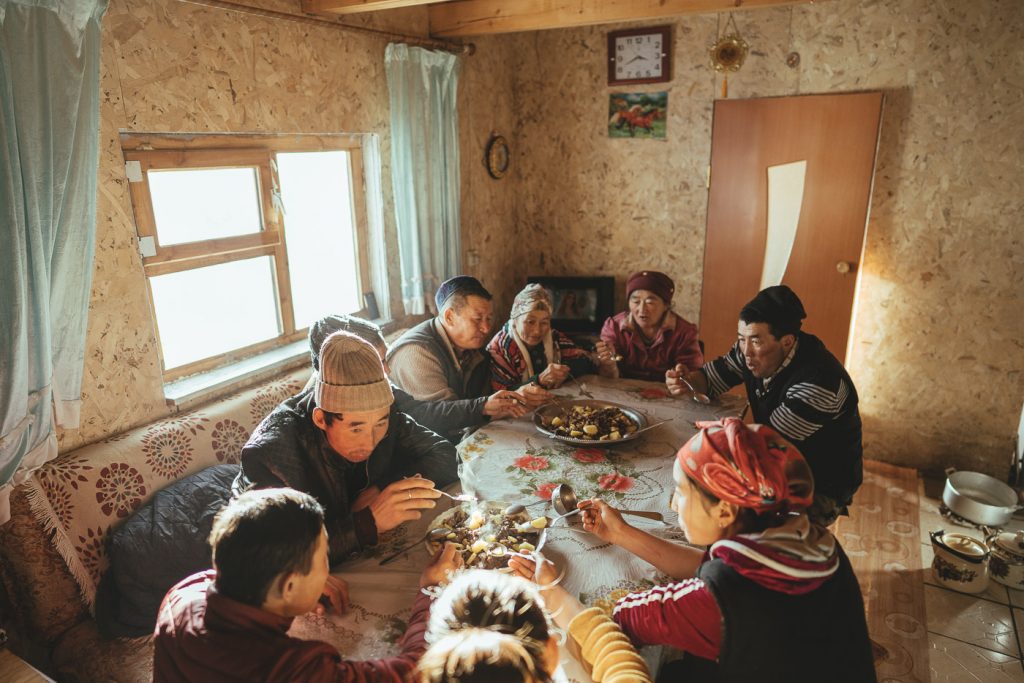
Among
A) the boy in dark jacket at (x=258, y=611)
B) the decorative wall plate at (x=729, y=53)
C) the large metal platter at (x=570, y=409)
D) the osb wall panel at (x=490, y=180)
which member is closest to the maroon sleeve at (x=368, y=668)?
the boy in dark jacket at (x=258, y=611)

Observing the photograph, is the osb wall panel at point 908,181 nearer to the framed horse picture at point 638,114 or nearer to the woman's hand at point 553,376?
the framed horse picture at point 638,114

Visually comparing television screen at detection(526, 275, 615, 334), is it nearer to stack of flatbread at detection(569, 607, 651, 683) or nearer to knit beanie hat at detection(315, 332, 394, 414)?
knit beanie hat at detection(315, 332, 394, 414)

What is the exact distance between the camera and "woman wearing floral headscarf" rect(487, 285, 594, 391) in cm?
302

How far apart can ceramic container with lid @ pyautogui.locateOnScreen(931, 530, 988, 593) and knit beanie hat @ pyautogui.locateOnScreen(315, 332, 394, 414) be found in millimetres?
2892

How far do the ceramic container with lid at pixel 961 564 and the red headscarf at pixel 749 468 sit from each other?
2282 mm

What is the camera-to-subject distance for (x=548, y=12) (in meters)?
3.57

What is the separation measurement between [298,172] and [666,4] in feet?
7.28

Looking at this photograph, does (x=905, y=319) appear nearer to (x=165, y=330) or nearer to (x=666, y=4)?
(x=666, y=4)

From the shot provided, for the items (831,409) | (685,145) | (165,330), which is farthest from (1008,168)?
(165,330)

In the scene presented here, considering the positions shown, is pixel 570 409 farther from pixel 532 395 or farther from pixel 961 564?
pixel 961 564

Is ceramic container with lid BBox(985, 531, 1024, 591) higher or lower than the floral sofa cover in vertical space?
lower

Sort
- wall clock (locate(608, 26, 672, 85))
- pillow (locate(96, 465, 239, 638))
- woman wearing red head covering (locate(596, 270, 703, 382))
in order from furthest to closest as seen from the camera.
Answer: wall clock (locate(608, 26, 672, 85)) < woman wearing red head covering (locate(596, 270, 703, 382)) < pillow (locate(96, 465, 239, 638))

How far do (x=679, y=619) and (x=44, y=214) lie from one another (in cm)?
238

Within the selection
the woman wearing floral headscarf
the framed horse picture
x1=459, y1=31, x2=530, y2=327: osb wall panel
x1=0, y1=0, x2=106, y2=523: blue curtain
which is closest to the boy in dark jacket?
x1=0, y1=0, x2=106, y2=523: blue curtain
